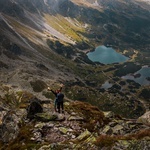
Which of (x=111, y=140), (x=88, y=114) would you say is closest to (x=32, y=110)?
(x=88, y=114)

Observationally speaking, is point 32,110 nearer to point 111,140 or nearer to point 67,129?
point 67,129

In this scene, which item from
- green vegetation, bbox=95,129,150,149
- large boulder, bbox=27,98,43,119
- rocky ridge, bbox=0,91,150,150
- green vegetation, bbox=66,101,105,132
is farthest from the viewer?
large boulder, bbox=27,98,43,119

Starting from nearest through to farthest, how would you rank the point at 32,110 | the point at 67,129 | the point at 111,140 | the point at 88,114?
1. the point at 111,140
2. the point at 67,129
3. the point at 32,110
4. the point at 88,114

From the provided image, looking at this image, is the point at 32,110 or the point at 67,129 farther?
the point at 32,110

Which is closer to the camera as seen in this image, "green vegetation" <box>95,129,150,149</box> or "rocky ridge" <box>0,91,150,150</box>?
"green vegetation" <box>95,129,150,149</box>

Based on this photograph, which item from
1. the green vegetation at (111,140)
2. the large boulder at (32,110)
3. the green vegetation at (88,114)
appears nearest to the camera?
the green vegetation at (111,140)

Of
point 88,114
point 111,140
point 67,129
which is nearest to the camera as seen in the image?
point 111,140

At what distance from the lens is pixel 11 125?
40.3 m

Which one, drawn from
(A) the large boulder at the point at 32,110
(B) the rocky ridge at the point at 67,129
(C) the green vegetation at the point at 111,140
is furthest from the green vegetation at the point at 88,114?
Result: (C) the green vegetation at the point at 111,140

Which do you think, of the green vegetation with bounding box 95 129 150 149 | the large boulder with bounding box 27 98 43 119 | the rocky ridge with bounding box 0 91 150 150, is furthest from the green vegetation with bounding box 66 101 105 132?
the green vegetation with bounding box 95 129 150 149

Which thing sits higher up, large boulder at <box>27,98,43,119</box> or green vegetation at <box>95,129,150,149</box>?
green vegetation at <box>95,129,150,149</box>

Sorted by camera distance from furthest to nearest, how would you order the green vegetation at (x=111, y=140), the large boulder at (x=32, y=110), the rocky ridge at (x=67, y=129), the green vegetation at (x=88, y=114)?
the large boulder at (x=32, y=110) < the green vegetation at (x=88, y=114) < the rocky ridge at (x=67, y=129) < the green vegetation at (x=111, y=140)

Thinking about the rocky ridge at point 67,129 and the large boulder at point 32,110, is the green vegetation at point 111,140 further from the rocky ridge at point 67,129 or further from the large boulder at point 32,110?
the large boulder at point 32,110

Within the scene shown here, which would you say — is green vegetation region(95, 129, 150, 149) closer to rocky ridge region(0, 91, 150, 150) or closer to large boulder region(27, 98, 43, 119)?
rocky ridge region(0, 91, 150, 150)
